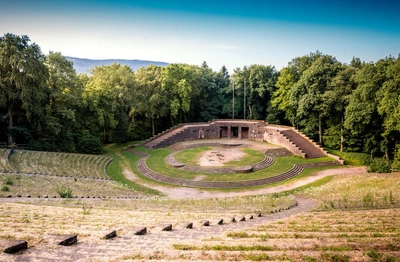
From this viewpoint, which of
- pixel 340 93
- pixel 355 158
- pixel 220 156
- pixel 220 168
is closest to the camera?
pixel 220 168

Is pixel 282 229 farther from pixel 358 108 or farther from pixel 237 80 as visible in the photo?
pixel 237 80

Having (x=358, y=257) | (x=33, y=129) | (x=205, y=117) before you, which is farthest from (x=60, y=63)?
(x=358, y=257)

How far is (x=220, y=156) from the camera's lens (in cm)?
3581

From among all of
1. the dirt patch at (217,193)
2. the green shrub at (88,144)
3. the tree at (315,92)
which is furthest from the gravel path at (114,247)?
the tree at (315,92)

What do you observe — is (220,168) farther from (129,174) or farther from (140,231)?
(140,231)

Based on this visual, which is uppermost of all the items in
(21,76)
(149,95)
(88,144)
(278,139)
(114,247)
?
(21,76)

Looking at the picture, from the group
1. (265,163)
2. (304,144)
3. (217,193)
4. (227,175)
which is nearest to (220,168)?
(227,175)

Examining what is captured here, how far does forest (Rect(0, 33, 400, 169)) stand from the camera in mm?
30141

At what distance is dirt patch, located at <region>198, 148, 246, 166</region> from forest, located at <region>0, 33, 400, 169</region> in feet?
39.4

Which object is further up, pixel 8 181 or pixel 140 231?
pixel 140 231

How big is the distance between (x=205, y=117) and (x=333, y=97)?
24.3m

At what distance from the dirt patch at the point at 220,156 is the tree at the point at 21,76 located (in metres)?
20.0

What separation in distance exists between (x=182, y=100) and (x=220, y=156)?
1630 cm

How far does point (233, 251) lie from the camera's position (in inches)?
234
